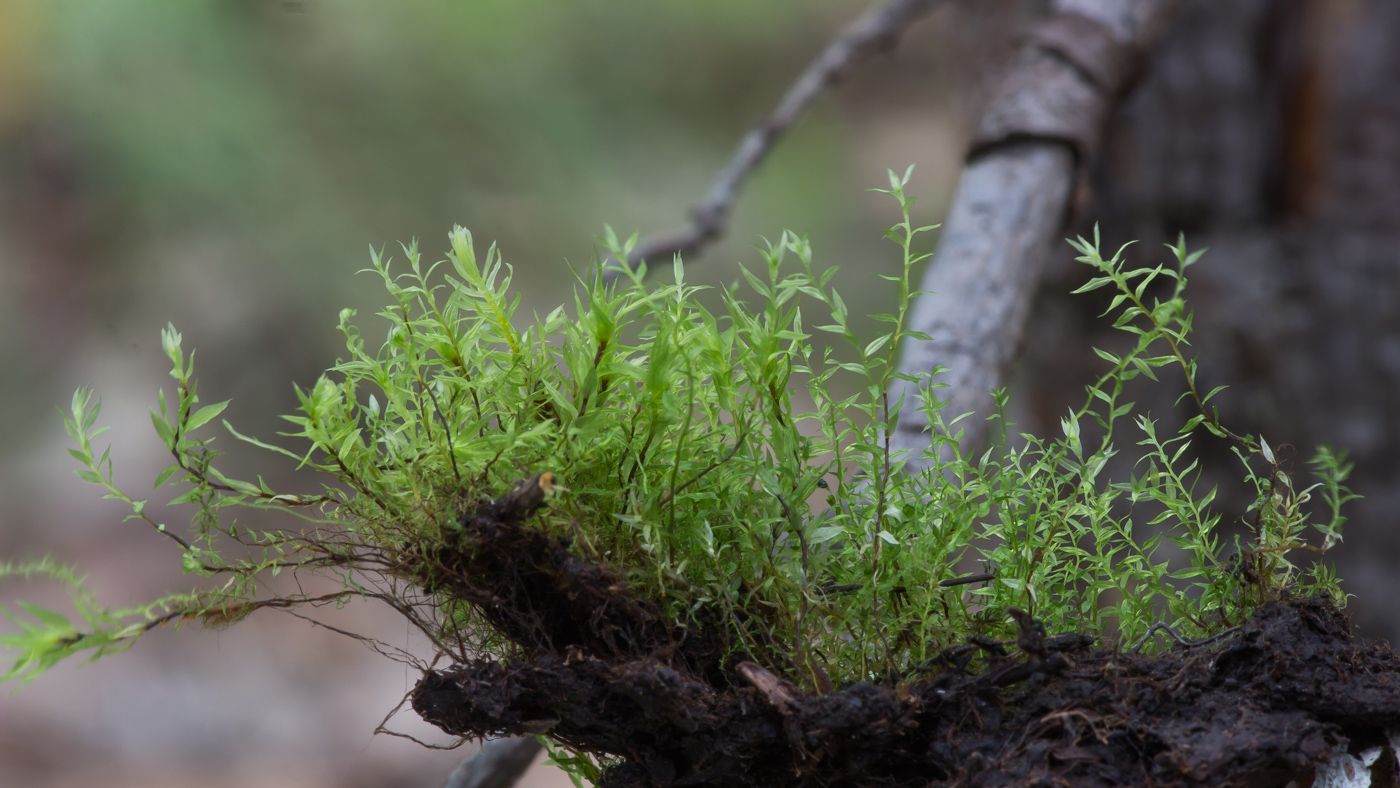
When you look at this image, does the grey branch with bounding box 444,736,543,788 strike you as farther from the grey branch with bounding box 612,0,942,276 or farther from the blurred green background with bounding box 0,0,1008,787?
the blurred green background with bounding box 0,0,1008,787

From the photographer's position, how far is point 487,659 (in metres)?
0.38

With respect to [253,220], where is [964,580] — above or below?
below

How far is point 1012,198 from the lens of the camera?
0.72 metres

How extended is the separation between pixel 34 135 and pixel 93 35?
0.37 meters

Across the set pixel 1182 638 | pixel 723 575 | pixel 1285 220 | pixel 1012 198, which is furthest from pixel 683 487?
pixel 1285 220

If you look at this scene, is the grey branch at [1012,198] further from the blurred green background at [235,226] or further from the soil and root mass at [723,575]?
the blurred green background at [235,226]

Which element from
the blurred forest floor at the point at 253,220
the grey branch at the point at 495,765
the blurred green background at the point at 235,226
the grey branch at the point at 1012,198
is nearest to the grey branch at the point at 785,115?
the grey branch at the point at 1012,198

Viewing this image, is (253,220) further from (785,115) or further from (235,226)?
(785,115)

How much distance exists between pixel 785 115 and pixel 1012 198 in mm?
337

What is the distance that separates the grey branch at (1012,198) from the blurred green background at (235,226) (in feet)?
4.43

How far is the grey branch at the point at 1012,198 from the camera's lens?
2.04 feet

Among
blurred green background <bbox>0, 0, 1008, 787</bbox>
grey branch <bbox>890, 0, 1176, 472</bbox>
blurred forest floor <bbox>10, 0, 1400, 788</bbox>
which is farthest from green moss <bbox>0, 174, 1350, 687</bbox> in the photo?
blurred green background <bbox>0, 0, 1008, 787</bbox>

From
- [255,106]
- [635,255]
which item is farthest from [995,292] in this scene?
[255,106]

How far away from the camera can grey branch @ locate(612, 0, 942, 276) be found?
3.10ft
